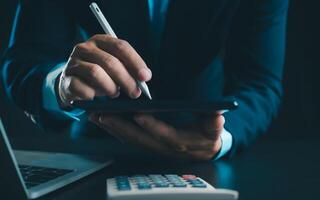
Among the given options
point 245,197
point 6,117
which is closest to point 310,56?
point 6,117

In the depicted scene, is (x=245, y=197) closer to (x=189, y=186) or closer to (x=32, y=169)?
(x=189, y=186)

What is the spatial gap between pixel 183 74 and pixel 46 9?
386 mm

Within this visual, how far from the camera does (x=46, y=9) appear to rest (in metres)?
1.14

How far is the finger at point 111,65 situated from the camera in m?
0.69

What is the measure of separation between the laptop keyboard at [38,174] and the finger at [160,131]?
0.43 ft

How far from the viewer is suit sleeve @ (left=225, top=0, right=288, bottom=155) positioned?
39.6 inches

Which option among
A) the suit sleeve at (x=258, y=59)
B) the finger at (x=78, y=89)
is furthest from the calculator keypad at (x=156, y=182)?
the suit sleeve at (x=258, y=59)

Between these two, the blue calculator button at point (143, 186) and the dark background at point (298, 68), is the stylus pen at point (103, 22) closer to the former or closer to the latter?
the blue calculator button at point (143, 186)

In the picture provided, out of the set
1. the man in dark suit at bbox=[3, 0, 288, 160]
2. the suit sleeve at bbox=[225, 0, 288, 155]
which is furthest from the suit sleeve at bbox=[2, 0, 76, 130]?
the suit sleeve at bbox=[225, 0, 288, 155]

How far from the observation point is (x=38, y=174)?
603 mm

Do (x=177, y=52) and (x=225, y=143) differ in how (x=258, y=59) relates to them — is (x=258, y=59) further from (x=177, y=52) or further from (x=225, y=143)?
(x=225, y=143)

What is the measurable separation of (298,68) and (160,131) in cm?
112

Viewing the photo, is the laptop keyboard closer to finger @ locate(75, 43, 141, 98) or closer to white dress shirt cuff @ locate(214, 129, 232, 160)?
finger @ locate(75, 43, 141, 98)

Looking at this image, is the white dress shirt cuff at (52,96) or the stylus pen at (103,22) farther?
the white dress shirt cuff at (52,96)
